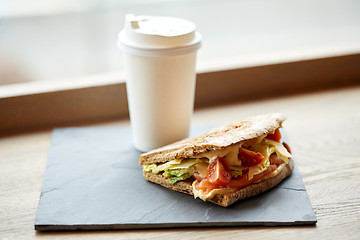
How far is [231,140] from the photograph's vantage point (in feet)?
4.88

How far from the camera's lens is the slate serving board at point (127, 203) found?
1405 millimetres

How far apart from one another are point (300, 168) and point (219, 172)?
0.45m

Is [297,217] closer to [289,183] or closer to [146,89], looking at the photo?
[289,183]

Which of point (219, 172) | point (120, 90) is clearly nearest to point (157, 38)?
point (219, 172)

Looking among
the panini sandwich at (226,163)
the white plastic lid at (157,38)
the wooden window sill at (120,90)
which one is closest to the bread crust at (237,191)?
the panini sandwich at (226,163)

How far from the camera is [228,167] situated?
4.89 ft

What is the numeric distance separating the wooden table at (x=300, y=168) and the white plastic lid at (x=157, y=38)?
0.58 meters

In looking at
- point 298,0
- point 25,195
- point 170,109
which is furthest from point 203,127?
point 298,0

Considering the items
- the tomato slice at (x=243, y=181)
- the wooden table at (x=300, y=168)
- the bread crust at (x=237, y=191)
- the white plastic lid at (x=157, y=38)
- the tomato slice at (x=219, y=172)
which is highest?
the white plastic lid at (x=157, y=38)

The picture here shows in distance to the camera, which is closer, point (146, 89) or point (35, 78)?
point (146, 89)

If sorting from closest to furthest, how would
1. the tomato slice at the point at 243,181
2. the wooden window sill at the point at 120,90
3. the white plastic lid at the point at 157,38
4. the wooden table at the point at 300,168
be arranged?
the wooden table at the point at 300,168, the tomato slice at the point at 243,181, the white plastic lid at the point at 157,38, the wooden window sill at the point at 120,90

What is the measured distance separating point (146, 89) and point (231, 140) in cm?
41

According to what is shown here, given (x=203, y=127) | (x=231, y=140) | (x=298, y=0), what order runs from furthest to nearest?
(x=298, y=0)
(x=203, y=127)
(x=231, y=140)

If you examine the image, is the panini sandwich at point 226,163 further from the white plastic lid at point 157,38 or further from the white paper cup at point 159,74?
the white plastic lid at point 157,38
